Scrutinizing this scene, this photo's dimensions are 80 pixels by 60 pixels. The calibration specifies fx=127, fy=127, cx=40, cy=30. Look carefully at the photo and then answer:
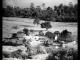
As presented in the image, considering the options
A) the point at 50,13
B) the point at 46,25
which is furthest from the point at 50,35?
the point at 50,13

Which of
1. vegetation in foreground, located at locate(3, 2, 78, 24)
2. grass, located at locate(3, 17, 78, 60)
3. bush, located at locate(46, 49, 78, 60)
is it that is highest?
vegetation in foreground, located at locate(3, 2, 78, 24)

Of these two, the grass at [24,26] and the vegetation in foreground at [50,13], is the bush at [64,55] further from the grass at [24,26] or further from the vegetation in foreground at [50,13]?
the vegetation in foreground at [50,13]

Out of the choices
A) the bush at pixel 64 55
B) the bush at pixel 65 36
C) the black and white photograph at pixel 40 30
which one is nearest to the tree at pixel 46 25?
the black and white photograph at pixel 40 30

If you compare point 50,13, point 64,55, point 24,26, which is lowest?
point 64,55

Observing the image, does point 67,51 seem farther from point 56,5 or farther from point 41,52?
point 56,5

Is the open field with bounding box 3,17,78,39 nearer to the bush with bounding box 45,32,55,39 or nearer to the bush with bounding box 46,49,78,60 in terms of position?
the bush with bounding box 45,32,55,39

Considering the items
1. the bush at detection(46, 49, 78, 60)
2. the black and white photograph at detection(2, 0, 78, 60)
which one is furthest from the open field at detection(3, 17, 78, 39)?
the bush at detection(46, 49, 78, 60)

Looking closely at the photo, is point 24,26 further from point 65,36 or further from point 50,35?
point 65,36

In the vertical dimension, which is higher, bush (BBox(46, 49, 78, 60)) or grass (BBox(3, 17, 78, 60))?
grass (BBox(3, 17, 78, 60))
